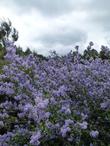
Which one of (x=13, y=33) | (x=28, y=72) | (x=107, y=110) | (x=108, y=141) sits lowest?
(x=108, y=141)

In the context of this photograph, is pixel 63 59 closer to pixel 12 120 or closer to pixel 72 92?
pixel 72 92

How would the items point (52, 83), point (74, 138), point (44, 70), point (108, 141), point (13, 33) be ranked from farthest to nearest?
point (13, 33) < point (44, 70) < point (52, 83) < point (108, 141) < point (74, 138)

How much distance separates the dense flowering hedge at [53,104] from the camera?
4809mm

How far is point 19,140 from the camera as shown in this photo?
493 centimetres

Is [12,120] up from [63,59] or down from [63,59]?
down

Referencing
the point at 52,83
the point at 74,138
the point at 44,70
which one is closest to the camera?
the point at 74,138

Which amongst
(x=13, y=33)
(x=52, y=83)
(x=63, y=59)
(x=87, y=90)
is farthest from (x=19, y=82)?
(x=13, y=33)

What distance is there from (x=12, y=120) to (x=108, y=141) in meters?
1.24

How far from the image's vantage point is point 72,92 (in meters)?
5.74

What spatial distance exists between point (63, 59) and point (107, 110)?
2267mm

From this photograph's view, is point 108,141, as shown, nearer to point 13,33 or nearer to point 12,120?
point 12,120

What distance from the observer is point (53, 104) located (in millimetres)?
5055

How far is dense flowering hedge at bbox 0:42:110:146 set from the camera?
4809 millimetres

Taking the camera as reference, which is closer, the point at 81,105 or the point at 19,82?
the point at 81,105
